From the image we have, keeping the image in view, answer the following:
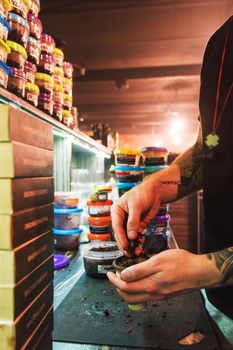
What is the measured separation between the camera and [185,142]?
1191 centimetres

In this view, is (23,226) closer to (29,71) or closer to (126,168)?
(29,71)

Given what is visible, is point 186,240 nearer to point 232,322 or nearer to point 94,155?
point 94,155

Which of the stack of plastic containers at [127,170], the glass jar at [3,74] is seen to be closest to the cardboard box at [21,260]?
the glass jar at [3,74]

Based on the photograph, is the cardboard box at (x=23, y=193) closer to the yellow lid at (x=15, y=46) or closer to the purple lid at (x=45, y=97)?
the yellow lid at (x=15, y=46)

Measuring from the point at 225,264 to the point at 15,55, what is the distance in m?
1.18

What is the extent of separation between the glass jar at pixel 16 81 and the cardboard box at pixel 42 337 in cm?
89

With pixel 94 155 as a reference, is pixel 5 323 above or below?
below

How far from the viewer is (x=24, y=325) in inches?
28.4

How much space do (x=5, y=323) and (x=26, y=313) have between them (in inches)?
2.7

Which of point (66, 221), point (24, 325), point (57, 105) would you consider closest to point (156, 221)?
point (66, 221)

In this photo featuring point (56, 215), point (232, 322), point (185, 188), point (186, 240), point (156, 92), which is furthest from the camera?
point (156, 92)

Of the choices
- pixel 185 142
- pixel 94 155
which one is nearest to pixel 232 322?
pixel 94 155

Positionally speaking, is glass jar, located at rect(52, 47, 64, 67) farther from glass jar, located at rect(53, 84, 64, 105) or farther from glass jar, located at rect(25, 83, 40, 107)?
glass jar, located at rect(25, 83, 40, 107)

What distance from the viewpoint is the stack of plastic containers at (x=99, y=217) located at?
2.37 metres
